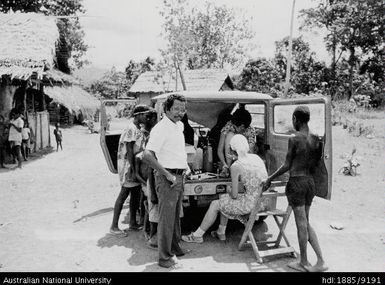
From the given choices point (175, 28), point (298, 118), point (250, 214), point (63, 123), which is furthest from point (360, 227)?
point (63, 123)

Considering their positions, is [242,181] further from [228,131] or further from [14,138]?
[14,138]

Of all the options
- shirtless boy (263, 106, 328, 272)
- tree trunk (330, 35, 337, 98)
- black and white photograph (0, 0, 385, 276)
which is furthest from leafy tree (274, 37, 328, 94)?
shirtless boy (263, 106, 328, 272)

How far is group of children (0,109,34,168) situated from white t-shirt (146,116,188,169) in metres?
8.37

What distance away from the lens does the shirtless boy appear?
14.0ft

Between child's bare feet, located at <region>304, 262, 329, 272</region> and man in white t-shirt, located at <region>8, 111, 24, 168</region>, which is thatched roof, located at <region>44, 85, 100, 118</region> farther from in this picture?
child's bare feet, located at <region>304, 262, 329, 272</region>

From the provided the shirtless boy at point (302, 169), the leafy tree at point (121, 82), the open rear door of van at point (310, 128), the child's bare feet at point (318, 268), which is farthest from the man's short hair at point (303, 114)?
the leafy tree at point (121, 82)

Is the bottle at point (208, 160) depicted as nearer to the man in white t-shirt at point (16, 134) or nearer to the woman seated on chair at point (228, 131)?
the woman seated on chair at point (228, 131)

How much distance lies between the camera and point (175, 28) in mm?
20312

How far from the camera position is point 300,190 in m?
4.29

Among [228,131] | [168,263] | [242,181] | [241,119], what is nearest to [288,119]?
[241,119]

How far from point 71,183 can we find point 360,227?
648 centimetres

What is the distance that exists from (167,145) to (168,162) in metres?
Answer: 0.19

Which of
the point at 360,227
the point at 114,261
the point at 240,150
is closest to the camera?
the point at 114,261
